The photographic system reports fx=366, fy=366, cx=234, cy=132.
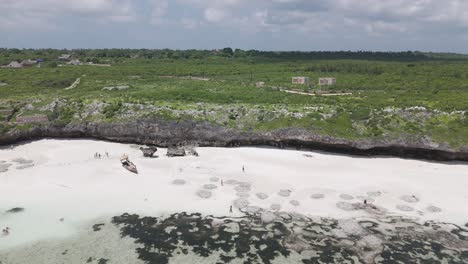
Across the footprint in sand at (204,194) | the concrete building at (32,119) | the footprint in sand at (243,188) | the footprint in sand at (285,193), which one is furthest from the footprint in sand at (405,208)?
the concrete building at (32,119)

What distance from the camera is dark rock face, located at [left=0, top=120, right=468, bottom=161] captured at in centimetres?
6062

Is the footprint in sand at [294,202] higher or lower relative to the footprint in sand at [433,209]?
lower

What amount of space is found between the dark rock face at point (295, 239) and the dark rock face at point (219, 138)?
71.8 feet

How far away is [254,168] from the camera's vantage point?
55719 millimetres

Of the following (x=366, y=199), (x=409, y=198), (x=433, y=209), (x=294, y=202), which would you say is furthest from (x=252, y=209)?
(x=433, y=209)

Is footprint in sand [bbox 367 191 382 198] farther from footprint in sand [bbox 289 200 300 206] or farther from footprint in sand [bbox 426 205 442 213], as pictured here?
footprint in sand [bbox 289 200 300 206]

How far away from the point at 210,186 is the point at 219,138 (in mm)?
19267

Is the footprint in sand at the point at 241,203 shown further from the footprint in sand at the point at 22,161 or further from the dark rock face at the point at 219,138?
the footprint in sand at the point at 22,161

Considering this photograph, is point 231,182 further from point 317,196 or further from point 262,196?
point 317,196

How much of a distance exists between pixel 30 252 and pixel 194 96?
5793cm

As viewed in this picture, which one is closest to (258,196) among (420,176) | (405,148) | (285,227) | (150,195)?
(285,227)

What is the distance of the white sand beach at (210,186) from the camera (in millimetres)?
43094

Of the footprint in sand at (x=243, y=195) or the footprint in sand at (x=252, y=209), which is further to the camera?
the footprint in sand at (x=243, y=195)

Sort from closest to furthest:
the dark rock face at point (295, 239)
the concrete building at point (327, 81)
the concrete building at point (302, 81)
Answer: the dark rock face at point (295, 239) → the concrete building at point (327, 81) → the concrete building at point (302, 81)
